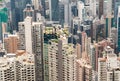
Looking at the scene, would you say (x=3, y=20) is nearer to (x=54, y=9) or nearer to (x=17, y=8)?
(x=17, y=8)

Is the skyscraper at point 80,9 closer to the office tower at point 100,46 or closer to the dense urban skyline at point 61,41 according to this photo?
the dense urban skyline at point 61,41

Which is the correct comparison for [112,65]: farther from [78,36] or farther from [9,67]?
[78,36]

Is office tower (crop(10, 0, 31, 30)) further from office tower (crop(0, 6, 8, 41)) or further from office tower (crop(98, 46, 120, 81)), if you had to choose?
office tower (crop(98, 46, 120, 81))

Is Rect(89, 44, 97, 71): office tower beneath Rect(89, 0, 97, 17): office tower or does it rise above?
beneath

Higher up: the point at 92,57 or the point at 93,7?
the point at 93,7

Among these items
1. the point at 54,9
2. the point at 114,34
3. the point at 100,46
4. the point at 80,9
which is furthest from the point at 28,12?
the point at 100,46

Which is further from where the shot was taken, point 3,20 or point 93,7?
point 93,7

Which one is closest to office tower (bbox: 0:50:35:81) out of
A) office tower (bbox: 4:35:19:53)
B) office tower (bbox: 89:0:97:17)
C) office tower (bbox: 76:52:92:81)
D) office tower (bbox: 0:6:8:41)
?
office tower (bbox: 76:52:92:81)
